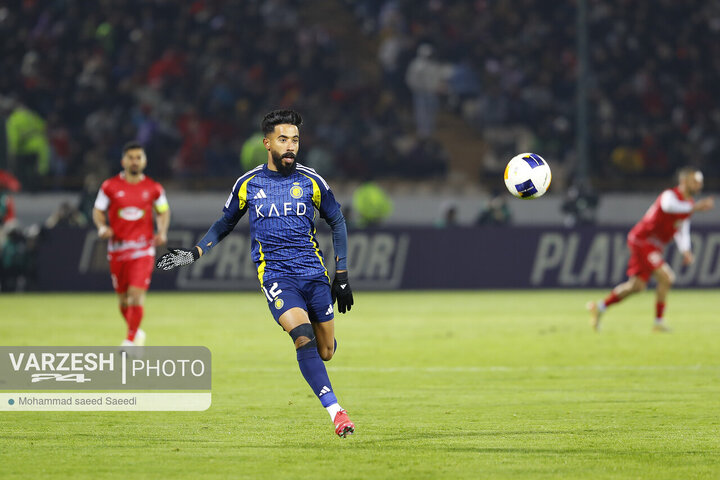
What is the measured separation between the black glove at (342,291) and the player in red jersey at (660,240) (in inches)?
365

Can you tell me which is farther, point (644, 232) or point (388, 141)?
point (388, 141)

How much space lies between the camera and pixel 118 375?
1152cm

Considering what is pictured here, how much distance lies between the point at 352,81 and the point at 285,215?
22423 millimetres

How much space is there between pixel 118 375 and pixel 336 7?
71.3ft

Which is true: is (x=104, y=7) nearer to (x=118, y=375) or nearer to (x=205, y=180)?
(x=205, y=180)

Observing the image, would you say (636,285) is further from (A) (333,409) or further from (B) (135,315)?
(A) (333,409)

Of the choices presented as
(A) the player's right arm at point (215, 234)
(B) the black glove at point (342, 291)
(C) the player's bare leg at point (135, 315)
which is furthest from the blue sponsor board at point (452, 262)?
(B) the black glove at point (342, 291)

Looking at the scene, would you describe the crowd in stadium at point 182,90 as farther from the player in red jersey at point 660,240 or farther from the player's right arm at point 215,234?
the player's right arm at point 215,234

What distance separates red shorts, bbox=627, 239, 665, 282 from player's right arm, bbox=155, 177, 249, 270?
31.6ft

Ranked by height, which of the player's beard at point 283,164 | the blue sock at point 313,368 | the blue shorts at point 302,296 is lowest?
the blue sock at point 313,368

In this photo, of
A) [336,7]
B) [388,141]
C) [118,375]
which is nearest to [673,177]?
[388,141]

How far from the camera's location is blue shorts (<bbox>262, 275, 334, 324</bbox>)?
8211 millimetres

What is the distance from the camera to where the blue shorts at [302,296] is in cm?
821

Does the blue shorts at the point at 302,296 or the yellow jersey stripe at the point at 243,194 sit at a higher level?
the yellow jersey stripe at the point at 243,194
